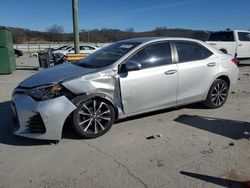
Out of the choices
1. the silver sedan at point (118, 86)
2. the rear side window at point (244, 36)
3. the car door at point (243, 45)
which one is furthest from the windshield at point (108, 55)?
the rear side window at point (244, 36)

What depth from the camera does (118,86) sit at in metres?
5.07

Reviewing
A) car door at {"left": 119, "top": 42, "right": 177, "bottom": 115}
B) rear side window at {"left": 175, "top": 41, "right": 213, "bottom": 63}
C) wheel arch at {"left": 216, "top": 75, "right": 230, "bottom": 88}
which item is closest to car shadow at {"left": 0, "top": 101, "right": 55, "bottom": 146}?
car door at {"left": 119, "top": 42, "right": 177, "bottom": 115}

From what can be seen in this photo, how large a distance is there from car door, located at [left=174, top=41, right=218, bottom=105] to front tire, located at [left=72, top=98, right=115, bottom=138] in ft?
5.22

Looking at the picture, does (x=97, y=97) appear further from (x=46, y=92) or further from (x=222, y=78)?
(x=222, y=78)

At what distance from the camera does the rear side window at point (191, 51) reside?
19.5ft

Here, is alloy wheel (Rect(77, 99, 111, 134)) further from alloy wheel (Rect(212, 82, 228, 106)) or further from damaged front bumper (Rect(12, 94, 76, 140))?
alloy wheel (Rect(212, 82, 228, 106))

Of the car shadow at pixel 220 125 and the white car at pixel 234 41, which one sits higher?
the white car at pixel 234 41

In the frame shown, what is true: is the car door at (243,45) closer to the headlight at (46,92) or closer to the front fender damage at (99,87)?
the front fender damage at (99,87)

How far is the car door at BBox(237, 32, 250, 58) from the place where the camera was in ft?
56.0

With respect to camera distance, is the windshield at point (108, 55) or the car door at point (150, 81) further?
the windshield at point (108, 55)

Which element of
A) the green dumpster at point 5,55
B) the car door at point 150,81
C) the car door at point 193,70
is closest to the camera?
the car door at point 150,81

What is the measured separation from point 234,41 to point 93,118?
14055mm

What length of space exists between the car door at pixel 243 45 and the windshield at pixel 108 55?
42.1 feet

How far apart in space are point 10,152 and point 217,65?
4304 millimetres
